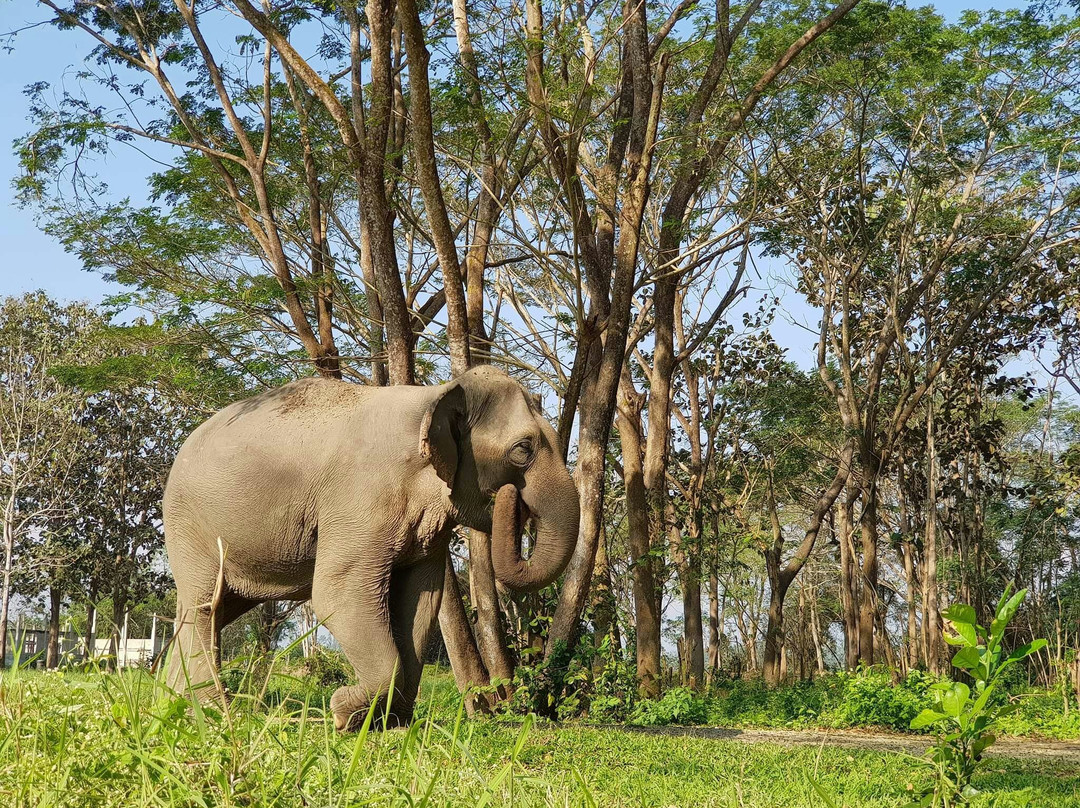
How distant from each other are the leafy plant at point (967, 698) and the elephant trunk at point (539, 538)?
2.68 m

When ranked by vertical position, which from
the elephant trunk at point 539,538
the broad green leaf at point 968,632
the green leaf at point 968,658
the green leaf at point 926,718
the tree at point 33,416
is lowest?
the green leaf at point 926,718

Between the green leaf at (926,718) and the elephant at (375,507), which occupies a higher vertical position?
the elephant at (375,507)

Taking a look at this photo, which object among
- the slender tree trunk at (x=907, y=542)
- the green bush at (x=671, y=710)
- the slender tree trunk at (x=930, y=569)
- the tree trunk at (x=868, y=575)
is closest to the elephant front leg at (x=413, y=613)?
the green bush at (x=671, y=710)

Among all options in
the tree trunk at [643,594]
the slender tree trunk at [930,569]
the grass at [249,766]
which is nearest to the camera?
the grass at [249,766]

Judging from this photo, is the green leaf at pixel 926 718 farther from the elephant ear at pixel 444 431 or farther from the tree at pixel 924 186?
the tree at pixel 924 186

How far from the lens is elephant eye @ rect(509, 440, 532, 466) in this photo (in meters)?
5.29

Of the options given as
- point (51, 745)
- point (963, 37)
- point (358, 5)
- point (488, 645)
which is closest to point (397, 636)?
point (51, 745)

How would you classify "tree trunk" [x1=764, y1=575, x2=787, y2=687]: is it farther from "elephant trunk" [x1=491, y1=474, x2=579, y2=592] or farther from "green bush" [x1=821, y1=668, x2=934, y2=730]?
"elephant trunk" [x1=491, y1=474, x2=579, y2=592]

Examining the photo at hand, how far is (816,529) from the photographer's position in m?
15.0

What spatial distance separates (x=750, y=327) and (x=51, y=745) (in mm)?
16841

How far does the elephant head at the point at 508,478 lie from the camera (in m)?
5.20

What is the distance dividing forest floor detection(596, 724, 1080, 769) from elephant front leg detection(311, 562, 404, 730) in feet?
7.04

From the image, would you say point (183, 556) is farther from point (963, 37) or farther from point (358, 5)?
point (963, 37)

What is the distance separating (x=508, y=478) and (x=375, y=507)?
0.67m
